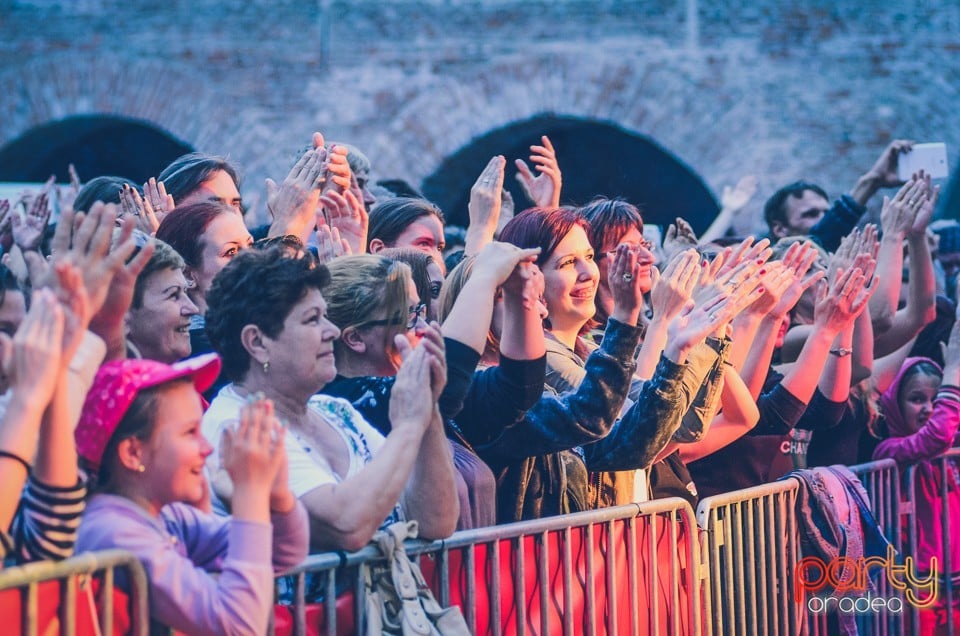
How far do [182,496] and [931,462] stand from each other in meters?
4.27

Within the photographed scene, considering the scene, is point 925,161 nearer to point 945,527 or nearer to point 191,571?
point 945,527

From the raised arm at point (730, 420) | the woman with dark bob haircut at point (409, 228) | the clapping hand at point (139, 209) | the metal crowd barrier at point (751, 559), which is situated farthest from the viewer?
the woman with dark bob haircut at point (409, 228)

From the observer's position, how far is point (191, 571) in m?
2.71

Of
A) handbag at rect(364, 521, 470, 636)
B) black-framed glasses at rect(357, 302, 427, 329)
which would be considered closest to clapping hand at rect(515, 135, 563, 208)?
black-framed glasses at rect(357, 302, 427, 329)

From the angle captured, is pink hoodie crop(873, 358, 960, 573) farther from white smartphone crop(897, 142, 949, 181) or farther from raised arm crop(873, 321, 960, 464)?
white smartphone crop(897, 142, 949, 181)

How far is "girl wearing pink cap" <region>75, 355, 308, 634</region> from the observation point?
2682 millimetres

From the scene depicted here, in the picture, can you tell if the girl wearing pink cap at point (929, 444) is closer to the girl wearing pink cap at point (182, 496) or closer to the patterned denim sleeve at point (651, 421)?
the patterned denim sleeve at point (651, 421)

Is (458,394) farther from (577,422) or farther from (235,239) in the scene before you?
(235,239)

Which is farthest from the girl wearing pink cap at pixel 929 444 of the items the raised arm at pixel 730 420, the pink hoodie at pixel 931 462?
the raised arm at pixel 730 420

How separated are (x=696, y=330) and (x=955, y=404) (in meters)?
2.50

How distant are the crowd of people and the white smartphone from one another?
1526mm

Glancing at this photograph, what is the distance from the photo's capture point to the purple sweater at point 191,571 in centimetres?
267

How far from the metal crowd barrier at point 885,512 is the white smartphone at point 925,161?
2.45 metres

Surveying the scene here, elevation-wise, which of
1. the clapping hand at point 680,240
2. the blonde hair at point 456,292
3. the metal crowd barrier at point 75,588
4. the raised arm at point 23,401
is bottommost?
the metal crowd barrier at point 75,588
